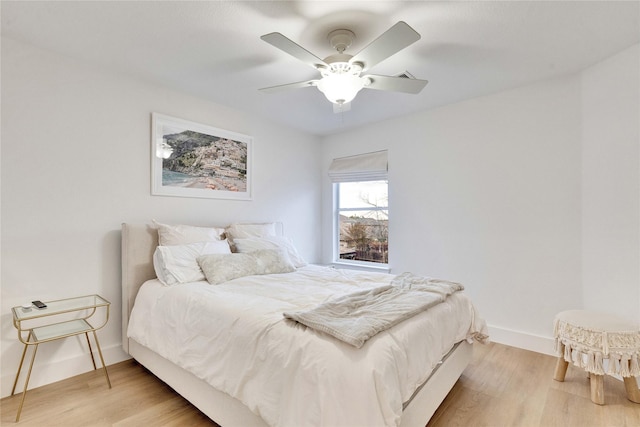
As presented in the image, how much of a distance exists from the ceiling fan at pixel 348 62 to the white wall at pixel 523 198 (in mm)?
1446

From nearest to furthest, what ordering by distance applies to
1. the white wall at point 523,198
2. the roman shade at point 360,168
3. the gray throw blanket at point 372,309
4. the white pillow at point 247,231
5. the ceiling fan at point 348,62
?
the gray throw blanket at point 372,309, the ceiling fan at point 348,62, the white wall at point 523,198, the white pillow at point 247,231, the roman shade at point 360,168

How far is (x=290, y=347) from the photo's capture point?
1368 millimetres

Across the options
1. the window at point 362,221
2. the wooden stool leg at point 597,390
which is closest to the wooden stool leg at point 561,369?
the wooden stool leg at point 597,390

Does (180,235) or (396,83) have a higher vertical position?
(396,83)

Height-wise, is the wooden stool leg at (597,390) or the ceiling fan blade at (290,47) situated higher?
the ceiling fan blade at (290,47)

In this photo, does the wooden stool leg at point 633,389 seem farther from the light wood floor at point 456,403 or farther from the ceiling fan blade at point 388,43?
the ceiling fan blade at point 388,43

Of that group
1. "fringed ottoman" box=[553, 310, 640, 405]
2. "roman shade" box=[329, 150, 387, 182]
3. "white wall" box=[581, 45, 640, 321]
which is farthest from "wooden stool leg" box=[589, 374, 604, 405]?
"roman shade" box=[329, 150, 387, 182]

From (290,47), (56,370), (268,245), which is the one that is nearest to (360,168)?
(268,245)

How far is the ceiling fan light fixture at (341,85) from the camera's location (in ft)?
6.35

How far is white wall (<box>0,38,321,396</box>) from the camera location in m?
2.12

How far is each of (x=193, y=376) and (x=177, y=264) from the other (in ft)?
2.84

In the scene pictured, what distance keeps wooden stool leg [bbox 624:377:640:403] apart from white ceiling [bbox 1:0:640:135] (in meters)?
2.29

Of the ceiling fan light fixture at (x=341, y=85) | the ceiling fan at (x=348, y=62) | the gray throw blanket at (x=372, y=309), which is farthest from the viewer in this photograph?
the ceiling fan light fixture at (x=341, y=85)

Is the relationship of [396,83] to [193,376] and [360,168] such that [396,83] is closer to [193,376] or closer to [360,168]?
[360,168]
